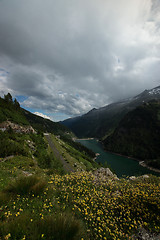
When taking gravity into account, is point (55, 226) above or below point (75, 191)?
above

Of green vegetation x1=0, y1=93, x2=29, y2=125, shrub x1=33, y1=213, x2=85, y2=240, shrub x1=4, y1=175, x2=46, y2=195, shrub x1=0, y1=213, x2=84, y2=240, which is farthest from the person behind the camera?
green vegetation x1=0, y1=93, x2=29, y2=125

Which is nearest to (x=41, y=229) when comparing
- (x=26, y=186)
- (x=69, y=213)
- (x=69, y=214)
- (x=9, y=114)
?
(x=69, y=214)

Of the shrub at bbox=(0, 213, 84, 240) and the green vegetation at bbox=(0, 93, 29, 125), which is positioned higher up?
the green vegetation at bbox=(0, 93, 29, 125)

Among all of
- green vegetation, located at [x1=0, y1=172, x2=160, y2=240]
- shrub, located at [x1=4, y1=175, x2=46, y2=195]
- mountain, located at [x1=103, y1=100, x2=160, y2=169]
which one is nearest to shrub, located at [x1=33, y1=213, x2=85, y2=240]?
green vegetation, located at [x1=0, y1=172, x2=160, y2=240]

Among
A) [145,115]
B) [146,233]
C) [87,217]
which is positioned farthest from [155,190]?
[145,115]

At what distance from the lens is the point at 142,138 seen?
545 ft

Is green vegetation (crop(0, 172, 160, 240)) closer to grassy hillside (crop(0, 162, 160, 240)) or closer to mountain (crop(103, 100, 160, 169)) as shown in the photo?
grassy hillside (crop(0, 162, 160, 240))

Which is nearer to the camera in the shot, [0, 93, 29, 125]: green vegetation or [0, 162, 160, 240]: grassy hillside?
[0, 162, 160, 240]: grassy hillside

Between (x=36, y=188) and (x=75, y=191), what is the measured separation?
8.68 ft

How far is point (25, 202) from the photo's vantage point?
443 centimetres

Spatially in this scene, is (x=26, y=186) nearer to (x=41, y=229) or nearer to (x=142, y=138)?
(x=41, y=229)

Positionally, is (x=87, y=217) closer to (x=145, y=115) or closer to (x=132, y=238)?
(x=132, y=238)

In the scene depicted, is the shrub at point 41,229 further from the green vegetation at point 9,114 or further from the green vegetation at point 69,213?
the green vegetation at point 9,114

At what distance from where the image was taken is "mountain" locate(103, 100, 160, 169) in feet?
462
